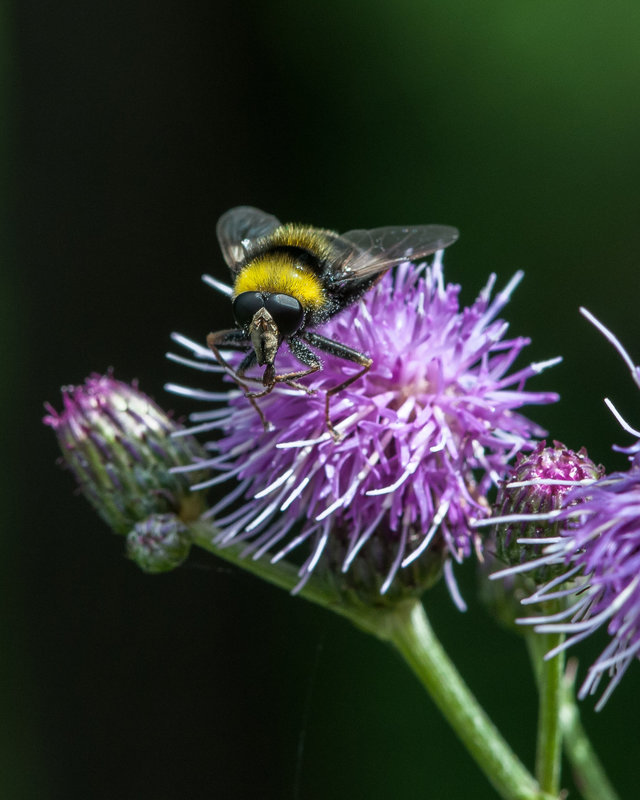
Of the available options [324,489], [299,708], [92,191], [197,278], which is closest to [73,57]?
[92,191]

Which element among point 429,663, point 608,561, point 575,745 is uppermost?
point 608,561

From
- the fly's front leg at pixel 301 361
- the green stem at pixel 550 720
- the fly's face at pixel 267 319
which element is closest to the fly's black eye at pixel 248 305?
the fly's face at pixel 267 319

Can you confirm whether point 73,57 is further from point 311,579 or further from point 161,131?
point 311,579

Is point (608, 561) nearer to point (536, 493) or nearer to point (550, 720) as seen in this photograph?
point (536, 493)

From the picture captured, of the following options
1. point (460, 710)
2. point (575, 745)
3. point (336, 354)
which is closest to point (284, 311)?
point (336, 354)

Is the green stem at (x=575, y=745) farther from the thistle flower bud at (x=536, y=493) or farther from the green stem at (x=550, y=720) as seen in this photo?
the thistle flower bud at (x=536, y=493)
